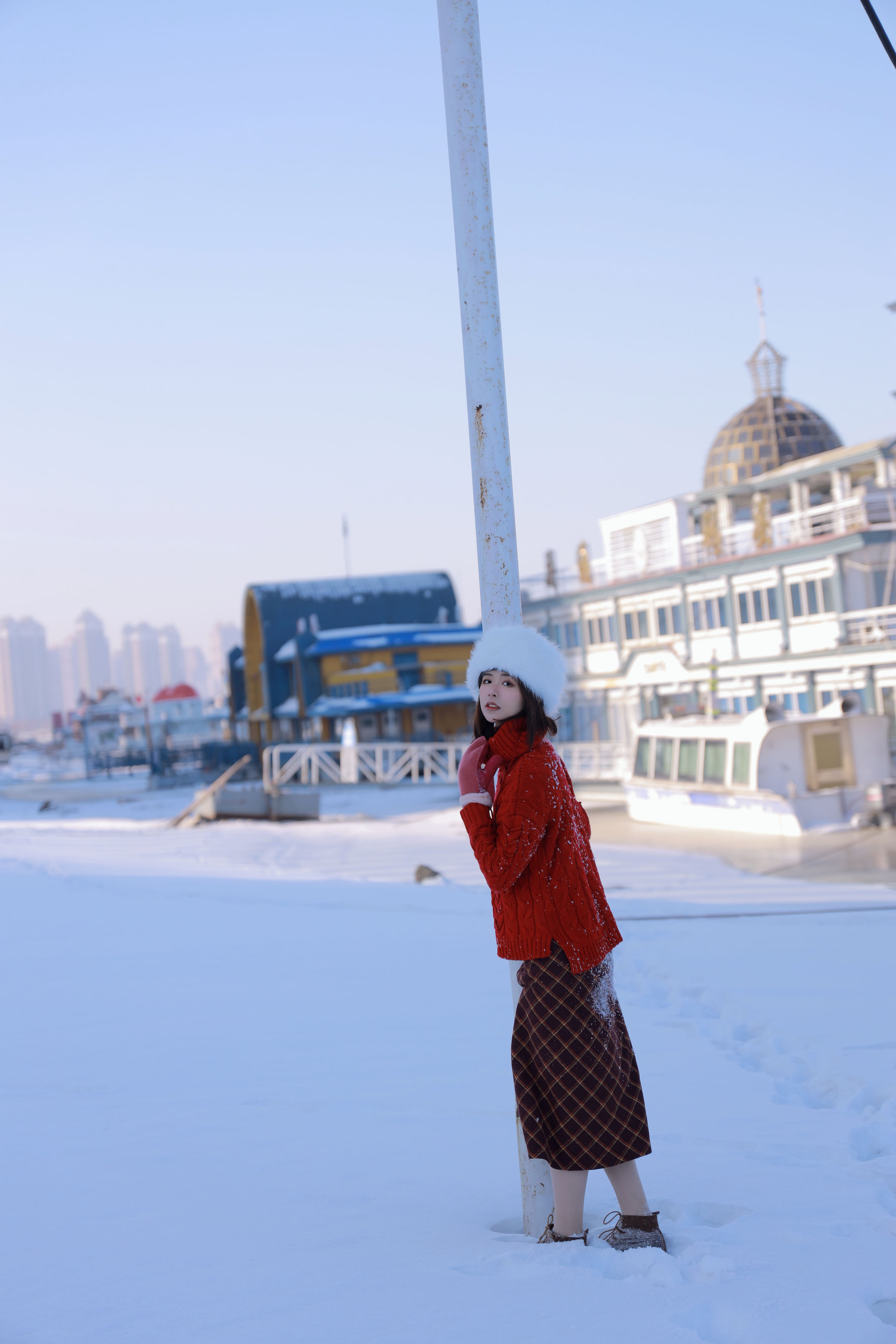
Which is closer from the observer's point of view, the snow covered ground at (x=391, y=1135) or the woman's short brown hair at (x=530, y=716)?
the snow covered ground at (x=391, y=1135)

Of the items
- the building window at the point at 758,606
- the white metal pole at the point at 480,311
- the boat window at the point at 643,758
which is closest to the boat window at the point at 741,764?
the boat window at the point at 643,758

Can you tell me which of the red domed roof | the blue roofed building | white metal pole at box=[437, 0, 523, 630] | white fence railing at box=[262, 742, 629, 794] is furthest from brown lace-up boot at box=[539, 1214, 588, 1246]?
the red domed roof

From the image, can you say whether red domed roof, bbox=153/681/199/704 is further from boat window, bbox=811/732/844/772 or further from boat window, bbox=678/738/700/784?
boat window, bbox=811/732/844/772

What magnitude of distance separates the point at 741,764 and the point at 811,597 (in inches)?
434

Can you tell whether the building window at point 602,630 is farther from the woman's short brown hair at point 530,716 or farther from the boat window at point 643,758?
the woman's short brown hair at point 530,716

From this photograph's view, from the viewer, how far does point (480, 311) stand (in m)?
3.63

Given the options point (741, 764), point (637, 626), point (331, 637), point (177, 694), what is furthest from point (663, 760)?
point (177, 694)

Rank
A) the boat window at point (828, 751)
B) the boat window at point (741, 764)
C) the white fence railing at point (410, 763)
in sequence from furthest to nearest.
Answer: the white fence railing at point (410, 763) < the boat window at point (741, 764) < the boat window at point (828, 751)

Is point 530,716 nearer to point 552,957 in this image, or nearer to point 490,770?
point 490,770

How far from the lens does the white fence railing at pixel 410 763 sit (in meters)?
36.0

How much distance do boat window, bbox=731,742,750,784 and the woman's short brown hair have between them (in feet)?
63.3

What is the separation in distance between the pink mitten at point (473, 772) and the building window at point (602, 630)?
3786 centimetres

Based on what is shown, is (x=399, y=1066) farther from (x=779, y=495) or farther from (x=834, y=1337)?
(x=779, y=495)

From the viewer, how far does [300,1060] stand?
5309 mm
